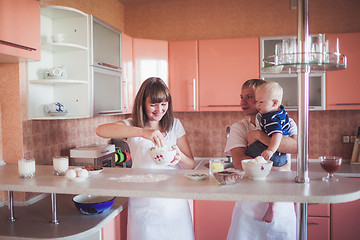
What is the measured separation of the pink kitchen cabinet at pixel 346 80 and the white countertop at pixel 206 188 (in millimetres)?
1881

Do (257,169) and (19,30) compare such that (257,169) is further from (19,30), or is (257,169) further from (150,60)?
(150,60)

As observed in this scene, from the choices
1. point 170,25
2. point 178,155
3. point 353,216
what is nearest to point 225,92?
point 170,25

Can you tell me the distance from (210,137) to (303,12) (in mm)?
2642

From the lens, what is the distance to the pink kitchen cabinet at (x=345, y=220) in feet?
9.34

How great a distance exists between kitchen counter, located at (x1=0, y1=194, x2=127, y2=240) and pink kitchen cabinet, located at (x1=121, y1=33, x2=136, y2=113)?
55.3 inches

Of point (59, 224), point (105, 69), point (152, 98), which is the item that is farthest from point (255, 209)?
point (105, 69)

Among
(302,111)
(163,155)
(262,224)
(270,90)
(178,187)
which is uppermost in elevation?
(270,90)

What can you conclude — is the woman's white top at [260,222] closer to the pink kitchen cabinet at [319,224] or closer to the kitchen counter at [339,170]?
the kitchen counter at [339,170]

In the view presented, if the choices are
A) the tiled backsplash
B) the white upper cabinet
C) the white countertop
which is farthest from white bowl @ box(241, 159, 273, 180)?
the tiled backsplash

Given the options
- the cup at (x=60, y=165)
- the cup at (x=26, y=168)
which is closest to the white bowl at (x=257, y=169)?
the cup at (x=60, y=165)

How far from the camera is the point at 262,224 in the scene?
1663mm

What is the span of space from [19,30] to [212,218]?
6.95 feet

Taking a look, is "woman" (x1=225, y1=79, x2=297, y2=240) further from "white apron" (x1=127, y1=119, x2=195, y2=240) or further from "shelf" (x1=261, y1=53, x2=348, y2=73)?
"shelf" (x1=261, y1=53, x2=348, y2=73)

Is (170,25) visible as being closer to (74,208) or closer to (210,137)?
(210,137)
